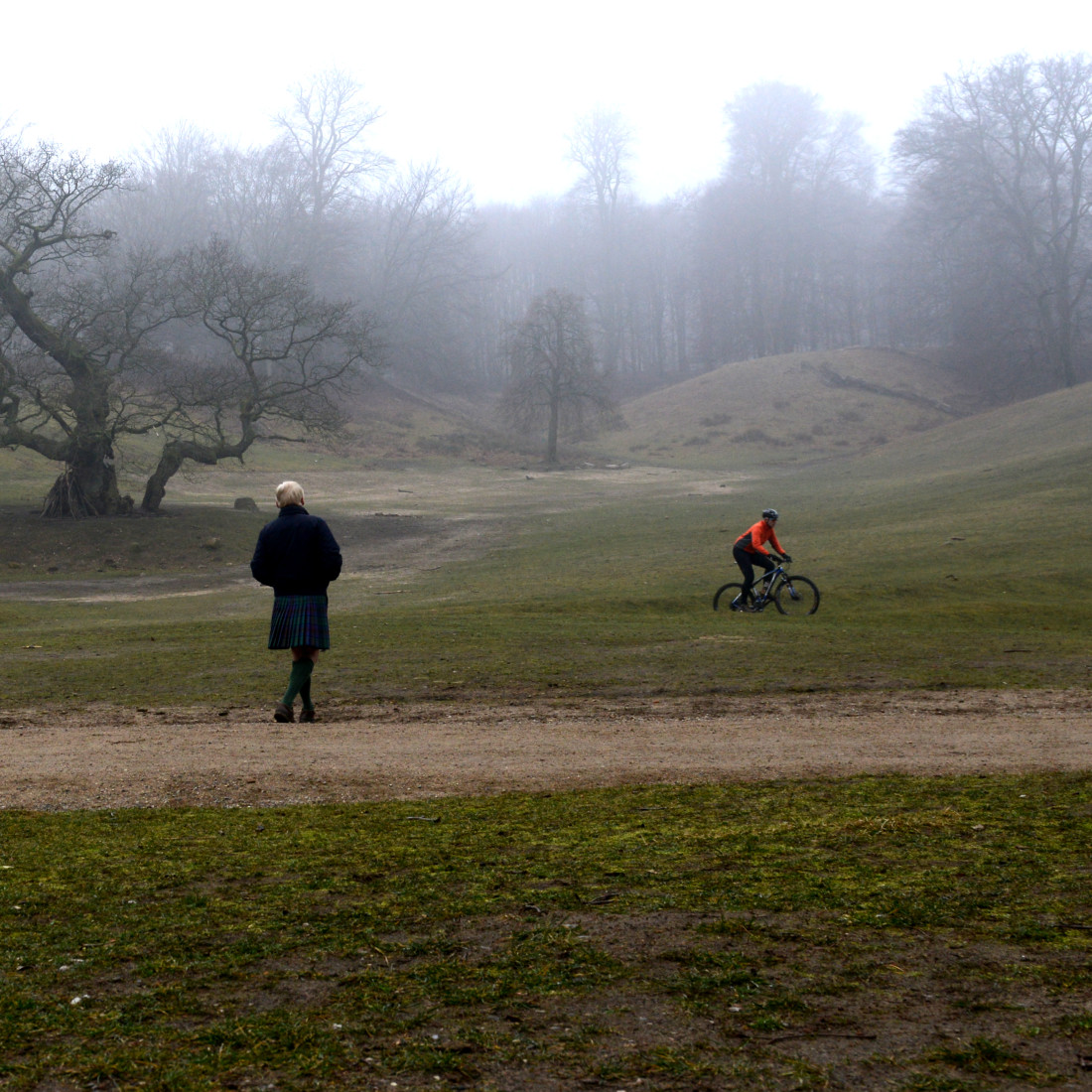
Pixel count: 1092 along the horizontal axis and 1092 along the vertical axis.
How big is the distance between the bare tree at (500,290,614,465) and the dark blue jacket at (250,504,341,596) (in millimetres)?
58005

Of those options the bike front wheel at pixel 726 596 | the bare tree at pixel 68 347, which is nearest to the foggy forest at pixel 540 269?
the bare tree at pixel 68 347

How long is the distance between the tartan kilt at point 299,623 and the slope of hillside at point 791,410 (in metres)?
60.9

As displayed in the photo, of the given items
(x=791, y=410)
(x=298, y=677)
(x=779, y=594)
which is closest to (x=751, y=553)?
(x=779, y=594)

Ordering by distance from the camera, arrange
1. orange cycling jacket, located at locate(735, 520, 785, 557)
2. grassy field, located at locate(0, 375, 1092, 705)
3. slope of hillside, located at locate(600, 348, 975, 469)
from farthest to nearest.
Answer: slope of hillside, located at locate(600, 348, 975, 469), orange cycling jacket, located at locate(735, 520, 785, 557), grassy field, located at locate(0, 375, 1092, 705)

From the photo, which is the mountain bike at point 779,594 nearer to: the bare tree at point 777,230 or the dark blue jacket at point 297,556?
the dark blue jacket at point 297,556

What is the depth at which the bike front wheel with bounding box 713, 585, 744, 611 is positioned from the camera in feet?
62.5

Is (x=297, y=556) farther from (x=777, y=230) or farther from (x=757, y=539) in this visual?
(x=777, y=230)

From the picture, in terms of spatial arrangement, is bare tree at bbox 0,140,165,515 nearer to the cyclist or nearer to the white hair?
the cyclist

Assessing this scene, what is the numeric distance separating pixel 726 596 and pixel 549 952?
1630 cm

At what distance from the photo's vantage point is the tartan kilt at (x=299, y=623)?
947 cm

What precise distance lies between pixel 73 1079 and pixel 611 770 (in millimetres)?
5104

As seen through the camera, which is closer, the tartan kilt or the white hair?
the tartan kilt

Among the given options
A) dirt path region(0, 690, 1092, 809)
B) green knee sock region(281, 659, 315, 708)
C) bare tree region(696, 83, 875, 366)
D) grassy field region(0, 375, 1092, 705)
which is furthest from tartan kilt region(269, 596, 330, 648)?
bare tree region(696, 83, 875, 366)

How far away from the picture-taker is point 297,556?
948 centimetres
